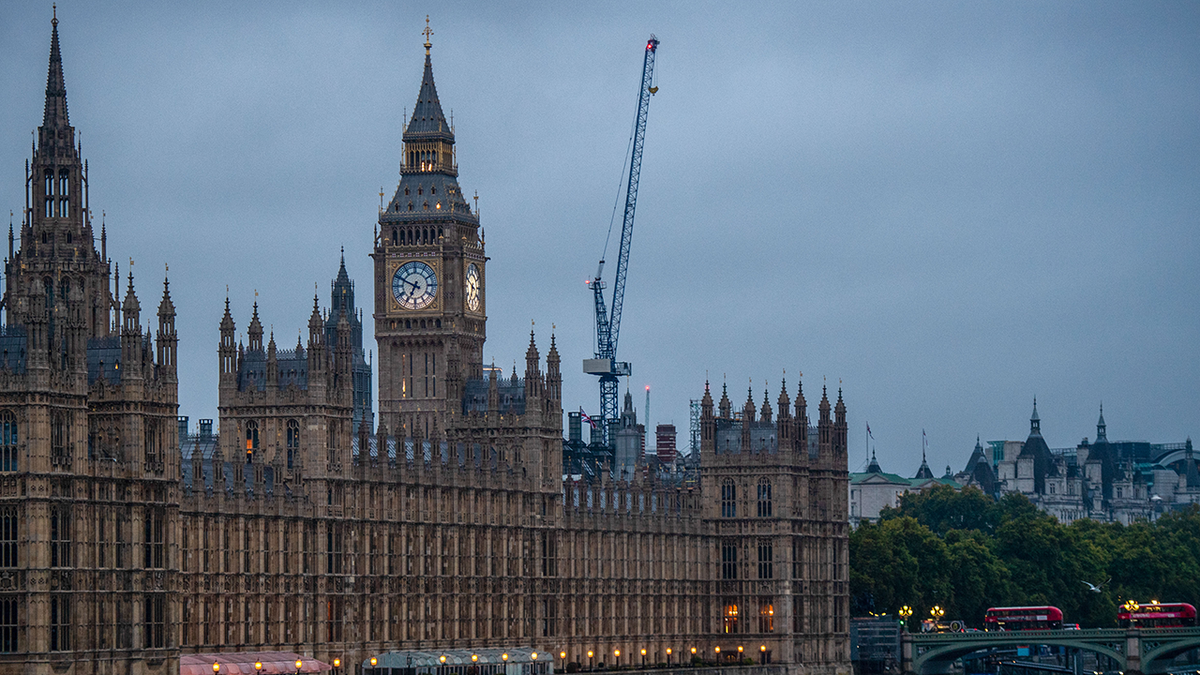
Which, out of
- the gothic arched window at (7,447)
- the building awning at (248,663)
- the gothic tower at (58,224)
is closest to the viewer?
the gothic arched window at (7,447)

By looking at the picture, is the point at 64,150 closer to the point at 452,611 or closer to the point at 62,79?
the point at 62,79

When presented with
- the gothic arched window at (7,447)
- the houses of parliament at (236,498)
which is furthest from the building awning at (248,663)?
the gothic arched window at (7,447)

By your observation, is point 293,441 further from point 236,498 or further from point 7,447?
point 7,447

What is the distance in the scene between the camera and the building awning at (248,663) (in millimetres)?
144625

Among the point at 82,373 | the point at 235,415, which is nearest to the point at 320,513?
the point at 235,415

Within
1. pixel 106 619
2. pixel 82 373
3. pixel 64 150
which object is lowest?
pixel 106 619

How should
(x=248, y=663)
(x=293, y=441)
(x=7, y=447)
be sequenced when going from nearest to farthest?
(x=7, y=447) → (x=248, y=663) → (x=293, y=441)

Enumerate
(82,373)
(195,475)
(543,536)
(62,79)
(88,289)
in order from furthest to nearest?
(543,536), (88,289), (62,79), (195,475), (82,373)

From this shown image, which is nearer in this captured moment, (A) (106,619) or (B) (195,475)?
(A) (106,619)

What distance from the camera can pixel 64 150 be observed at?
162 meters

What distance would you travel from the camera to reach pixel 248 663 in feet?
493

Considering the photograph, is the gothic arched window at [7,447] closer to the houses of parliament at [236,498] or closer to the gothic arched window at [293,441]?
the houses of parliament at [236,498]

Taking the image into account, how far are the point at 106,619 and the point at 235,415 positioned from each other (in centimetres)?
3324

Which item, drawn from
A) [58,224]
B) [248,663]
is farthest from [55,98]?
[248,663]
